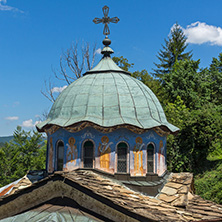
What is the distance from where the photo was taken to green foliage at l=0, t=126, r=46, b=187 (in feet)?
68.8

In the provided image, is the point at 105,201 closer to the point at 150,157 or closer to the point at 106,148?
the point at 106,148

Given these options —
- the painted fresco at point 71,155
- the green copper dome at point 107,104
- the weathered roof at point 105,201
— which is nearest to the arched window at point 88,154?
the painted fresco at point 71,155

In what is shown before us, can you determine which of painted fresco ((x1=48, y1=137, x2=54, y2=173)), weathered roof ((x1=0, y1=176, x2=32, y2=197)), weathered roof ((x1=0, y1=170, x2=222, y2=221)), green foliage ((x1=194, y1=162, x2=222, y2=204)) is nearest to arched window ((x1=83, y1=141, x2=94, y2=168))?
weathered roof ((x1=0, y1=170, x2=222, y2=221))

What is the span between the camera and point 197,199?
1127cm

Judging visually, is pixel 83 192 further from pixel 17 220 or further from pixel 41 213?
pixel 17 220

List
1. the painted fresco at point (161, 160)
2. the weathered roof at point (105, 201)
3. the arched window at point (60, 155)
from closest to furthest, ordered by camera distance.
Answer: the weathered roof at point (105, 201) → the arched window at point (60, 155) → the painted fresco at point (161, 160)

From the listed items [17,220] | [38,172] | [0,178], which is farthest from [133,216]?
[0,178]

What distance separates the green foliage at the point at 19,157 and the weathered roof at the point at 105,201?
12058 millimetres

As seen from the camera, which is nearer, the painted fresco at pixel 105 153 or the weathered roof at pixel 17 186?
the painted fresco at pixel 105 153

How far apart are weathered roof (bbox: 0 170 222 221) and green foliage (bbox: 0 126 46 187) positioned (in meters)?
12.1

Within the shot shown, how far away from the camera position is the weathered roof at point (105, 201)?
25.3 feet

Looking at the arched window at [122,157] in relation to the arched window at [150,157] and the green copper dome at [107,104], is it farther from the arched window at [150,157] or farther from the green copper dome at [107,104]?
the arched window at [150,157]

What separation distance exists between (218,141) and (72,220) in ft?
56.5

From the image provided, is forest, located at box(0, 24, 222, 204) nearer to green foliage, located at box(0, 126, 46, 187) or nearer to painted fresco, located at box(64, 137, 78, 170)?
green foliage, located at box(0, 126, 46, 187)
